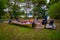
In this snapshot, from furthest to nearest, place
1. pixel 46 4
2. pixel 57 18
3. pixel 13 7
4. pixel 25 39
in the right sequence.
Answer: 1. pixel 13 7
2. pixel 46 4
3. pixel 57 18
4. pixel 25 39

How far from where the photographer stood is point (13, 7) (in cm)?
1162

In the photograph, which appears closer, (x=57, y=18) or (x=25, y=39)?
(x=25, y=39)

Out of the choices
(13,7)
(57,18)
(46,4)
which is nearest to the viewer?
(57,18)

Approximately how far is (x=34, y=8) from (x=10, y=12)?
181 centimetres

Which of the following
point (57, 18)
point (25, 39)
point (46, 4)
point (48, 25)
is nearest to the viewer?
point (25, 39)

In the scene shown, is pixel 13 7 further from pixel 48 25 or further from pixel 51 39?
pixel 51 39

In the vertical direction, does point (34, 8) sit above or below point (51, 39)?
above

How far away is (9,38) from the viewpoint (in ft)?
16.4

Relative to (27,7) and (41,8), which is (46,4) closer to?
(41,8)

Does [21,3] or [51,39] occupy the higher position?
[21,3]

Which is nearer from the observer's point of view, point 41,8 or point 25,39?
point 25,39

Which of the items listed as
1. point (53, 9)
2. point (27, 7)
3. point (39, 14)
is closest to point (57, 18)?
point (53, 9)

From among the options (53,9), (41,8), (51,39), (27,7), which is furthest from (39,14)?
(51,39)

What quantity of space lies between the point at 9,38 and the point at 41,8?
5.88 meters
